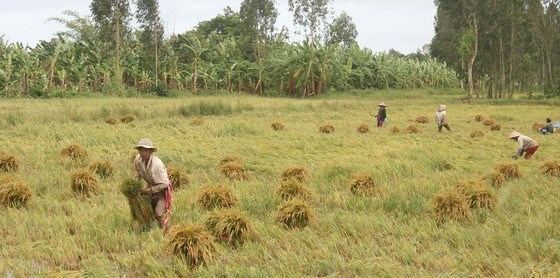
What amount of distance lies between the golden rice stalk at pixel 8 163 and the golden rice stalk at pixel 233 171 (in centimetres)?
356

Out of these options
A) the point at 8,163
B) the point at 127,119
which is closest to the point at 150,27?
the point at 127,119

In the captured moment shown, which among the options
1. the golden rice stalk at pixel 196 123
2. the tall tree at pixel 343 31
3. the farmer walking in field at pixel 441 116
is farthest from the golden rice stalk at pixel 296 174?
the tall tree at pixel 343 31

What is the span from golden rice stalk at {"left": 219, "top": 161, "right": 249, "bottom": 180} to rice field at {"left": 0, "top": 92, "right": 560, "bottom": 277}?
30mm

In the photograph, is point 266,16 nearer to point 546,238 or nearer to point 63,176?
point 63,176

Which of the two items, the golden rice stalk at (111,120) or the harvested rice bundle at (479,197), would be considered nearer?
the harvested rice bundle at (479,197)

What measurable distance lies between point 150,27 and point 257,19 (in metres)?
8.92

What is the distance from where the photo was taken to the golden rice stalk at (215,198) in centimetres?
598

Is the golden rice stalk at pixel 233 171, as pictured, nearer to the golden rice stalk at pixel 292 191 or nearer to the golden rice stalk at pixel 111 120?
the golden rice stalk at pixel 292 191

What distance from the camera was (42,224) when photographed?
17.3ft

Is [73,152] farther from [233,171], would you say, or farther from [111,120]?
[111,120]

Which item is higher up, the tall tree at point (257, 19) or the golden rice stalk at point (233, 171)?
the tall tree at point (257, 19)

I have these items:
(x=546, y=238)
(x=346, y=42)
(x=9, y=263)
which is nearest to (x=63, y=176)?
(x=9, y=263)

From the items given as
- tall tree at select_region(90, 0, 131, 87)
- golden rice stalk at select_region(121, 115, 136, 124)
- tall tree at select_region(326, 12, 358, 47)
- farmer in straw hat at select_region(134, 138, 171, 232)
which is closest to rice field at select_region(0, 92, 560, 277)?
farmer in straw hat at select_region(134, 138, 171, 232)

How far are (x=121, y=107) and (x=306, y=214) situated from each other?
40.0ft
